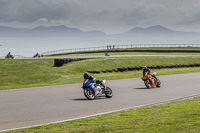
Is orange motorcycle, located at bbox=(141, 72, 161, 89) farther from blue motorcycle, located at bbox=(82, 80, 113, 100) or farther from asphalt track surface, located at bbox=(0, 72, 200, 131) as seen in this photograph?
blue motorcycle, located at bbox=(82, 80, 113, 100)

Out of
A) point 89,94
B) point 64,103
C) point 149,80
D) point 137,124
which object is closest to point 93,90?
point 89,94

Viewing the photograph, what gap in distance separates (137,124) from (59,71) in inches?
957

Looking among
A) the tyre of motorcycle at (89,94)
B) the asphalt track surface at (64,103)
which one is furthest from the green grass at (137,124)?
the tyre of motorcycle at (89,94)

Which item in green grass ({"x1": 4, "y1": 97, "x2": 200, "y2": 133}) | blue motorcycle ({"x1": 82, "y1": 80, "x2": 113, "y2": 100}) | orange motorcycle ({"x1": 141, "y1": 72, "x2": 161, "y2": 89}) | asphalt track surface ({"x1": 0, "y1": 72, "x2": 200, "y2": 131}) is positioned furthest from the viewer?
orange motorcycle ({"x1": 141, "y1": 72, "x2": 161, "y2": 89})

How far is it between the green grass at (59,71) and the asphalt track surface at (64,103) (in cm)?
535

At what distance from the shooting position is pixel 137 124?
9.38 meters

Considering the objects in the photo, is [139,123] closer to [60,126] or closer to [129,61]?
[60,126]

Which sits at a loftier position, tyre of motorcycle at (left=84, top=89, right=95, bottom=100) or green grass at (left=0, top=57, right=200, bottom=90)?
green grass at (left=0, top=57, right=200, bottom=90)

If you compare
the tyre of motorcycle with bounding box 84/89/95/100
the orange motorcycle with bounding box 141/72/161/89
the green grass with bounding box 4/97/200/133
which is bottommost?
the green grass with bounding box 4/97/200/133

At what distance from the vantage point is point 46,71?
3262 cm

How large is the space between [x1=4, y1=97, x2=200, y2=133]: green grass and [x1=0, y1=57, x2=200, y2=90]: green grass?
40.2 ft

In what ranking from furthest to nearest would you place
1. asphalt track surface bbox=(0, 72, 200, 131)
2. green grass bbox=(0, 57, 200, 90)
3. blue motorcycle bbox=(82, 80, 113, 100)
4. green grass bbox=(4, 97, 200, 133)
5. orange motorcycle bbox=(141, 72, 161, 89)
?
green grass bbox=(0, 57, 200, 90), orange motorcycle bbox=(141, 72, 161, 89), blue motorcycle bbox=(82, 80, 113, 100), asphalt track surface bbox=(0, 72, 200, 131), green grass bbox=(4, 97, 200, 133)

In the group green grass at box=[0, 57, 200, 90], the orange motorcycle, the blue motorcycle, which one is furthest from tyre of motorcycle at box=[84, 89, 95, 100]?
green grass at box=[0, 57, 200, 90]

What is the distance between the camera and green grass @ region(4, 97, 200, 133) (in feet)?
27.9
